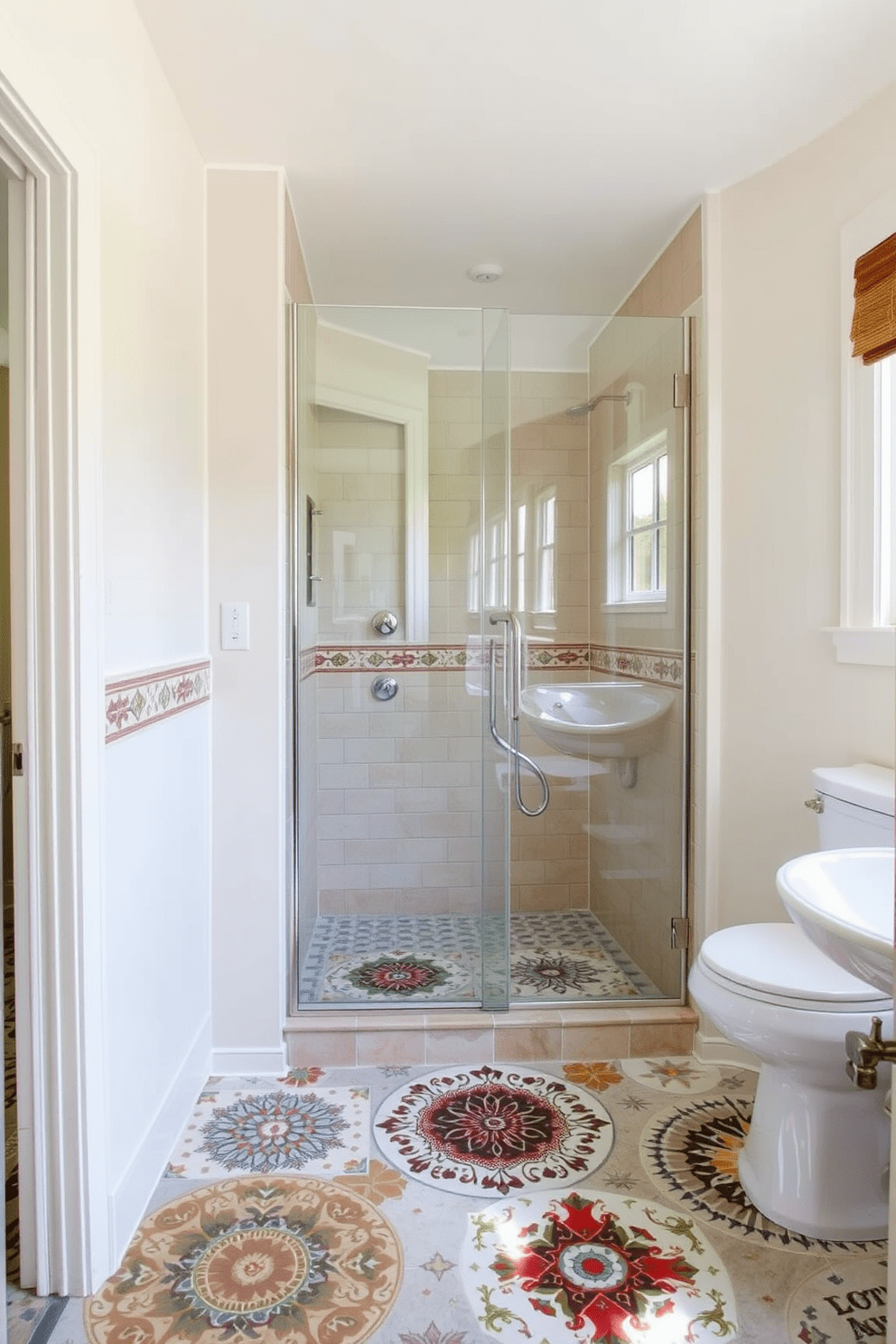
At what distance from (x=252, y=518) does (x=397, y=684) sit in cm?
75

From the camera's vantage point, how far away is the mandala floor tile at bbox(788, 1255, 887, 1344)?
146cm

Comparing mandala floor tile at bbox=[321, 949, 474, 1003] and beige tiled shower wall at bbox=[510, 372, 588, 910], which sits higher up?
beige tiled shower wall at bbox=[510, 372, 588, 910]

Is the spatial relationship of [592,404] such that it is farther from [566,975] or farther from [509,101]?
[566,975]

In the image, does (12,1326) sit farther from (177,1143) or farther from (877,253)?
(877,253)

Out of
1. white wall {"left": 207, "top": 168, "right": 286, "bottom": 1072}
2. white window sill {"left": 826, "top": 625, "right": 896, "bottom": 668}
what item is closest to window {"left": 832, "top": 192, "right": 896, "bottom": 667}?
white window sill {"left": 826, "top": 625, "right": 896, "bottom": 668}

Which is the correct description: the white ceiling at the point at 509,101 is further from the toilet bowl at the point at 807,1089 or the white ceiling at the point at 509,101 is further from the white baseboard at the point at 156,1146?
the white baseboard at the point at 156,1146

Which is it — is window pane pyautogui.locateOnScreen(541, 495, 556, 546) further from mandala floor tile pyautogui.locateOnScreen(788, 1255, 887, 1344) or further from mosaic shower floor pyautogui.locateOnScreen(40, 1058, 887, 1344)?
mandala floor tile pyautogui.locateOnScreen(788, 1255, 887, 1344)

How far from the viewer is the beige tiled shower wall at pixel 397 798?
2.77 m

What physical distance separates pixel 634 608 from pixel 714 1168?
1438 mm

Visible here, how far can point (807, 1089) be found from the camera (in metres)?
1.69

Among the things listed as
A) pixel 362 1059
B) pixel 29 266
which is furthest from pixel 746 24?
pixel 362 1059

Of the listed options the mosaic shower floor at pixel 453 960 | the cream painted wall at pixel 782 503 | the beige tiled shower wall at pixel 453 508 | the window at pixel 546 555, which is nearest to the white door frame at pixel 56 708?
the mosaic shower floor at pixel 453 960

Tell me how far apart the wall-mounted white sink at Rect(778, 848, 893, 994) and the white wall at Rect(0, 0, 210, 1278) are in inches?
44.9

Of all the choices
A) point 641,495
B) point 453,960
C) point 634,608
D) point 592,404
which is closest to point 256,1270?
point 453,960
